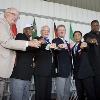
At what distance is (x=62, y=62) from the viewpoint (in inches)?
132

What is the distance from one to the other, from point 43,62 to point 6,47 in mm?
996

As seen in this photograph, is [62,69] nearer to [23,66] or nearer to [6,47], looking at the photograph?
[23,66]

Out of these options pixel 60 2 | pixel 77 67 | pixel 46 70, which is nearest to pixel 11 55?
pixel 46 70

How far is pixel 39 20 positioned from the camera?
518 cm

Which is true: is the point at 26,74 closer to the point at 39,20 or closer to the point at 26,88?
the point at 26,88

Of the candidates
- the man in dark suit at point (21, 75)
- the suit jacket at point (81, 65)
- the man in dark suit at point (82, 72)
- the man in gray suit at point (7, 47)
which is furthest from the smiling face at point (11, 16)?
the suit jacket at point (81, 65)

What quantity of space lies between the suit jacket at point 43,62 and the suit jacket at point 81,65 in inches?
17.7

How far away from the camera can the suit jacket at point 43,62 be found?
3.17m

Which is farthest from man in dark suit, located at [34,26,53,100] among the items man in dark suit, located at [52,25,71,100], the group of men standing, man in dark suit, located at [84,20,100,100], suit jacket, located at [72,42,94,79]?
man in dark suit, located at [84,20,100,100]

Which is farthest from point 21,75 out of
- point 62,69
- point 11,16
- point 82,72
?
point 82,72

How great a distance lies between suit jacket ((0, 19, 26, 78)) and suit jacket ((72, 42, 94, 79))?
1330mm

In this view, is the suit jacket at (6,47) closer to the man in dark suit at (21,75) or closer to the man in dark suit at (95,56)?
the man in dark suit at (21,75)

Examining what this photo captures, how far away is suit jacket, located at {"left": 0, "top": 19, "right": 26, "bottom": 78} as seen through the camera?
2.28m

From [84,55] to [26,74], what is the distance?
1.04 m
